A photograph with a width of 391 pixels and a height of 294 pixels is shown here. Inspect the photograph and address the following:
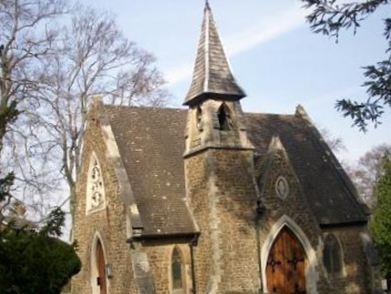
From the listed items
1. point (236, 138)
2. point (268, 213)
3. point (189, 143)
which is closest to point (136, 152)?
point (189, 143)

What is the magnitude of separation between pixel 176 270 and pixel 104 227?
3478 mm

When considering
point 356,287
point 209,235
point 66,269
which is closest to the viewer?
point 66,269

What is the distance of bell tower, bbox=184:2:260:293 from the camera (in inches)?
810

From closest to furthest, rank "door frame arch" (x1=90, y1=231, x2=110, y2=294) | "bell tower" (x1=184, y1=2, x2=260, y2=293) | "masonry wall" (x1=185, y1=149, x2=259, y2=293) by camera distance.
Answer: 1. "masonry wall" (x1=185, y1=149, x2=259, y2=293)
2. "bell tower" (x1=184, y1=2, x2=260, y2=293)
3. "door frame arch" (x1=90, y1=231, x2=110, y2=294)

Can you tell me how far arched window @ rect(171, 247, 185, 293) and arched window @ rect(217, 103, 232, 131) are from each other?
15.8ft

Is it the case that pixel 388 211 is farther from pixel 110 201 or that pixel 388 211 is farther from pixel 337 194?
pixel 110 201

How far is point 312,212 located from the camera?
2305 cm

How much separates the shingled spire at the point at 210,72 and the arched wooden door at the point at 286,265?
5537 millimetres

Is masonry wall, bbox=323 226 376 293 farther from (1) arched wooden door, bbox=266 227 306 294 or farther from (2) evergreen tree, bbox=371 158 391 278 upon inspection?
(1) arched wooden door, bbox=266 227 306 294

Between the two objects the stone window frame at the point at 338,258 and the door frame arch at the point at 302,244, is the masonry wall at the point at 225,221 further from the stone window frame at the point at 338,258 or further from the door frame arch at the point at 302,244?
the stone window frame at the point at 338,258

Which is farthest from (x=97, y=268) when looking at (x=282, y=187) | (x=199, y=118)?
(x=282, y=187)

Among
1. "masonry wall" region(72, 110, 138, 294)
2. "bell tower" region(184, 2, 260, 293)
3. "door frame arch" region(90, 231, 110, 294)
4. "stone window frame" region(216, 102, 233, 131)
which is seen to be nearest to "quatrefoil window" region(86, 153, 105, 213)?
"masonry wall" region(72, 110, 138, 294)

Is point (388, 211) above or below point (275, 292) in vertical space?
above

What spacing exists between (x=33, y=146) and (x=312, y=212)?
1362 centimetres
